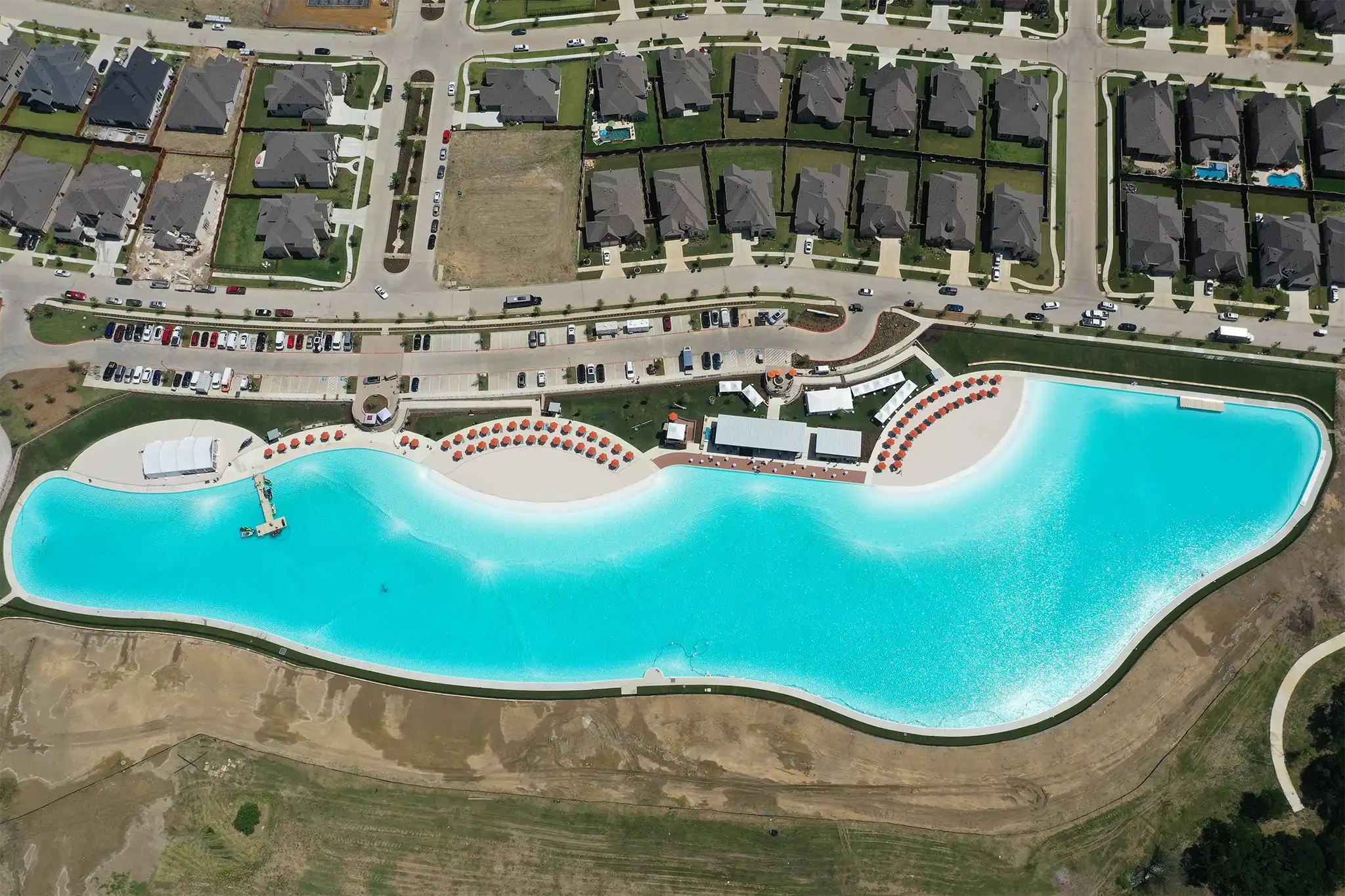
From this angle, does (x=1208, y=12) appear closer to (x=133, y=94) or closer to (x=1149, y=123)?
(x=1149, y=123)

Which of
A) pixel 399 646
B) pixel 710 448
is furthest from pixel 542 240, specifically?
pixel 399 646

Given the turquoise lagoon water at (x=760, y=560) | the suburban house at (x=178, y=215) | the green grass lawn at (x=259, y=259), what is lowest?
the turquoise lagoon water at (x=760, y=560)

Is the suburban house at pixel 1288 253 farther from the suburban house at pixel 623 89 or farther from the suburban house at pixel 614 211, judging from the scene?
the suburban house at pixel 623 89

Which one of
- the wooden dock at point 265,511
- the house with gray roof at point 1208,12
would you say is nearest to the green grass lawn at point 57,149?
the wooden dock at point 265,511

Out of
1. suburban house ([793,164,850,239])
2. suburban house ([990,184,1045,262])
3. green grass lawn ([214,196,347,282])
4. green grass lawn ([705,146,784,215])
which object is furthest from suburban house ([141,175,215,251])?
suburban house ([990,184,1045,262])

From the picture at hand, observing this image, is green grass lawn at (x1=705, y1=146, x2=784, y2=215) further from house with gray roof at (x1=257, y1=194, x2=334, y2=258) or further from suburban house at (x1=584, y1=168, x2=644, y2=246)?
house with gray roof at (x1=257, y1=194, x2=334, y2=258)

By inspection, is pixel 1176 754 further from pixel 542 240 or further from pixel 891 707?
pixel 542 240
